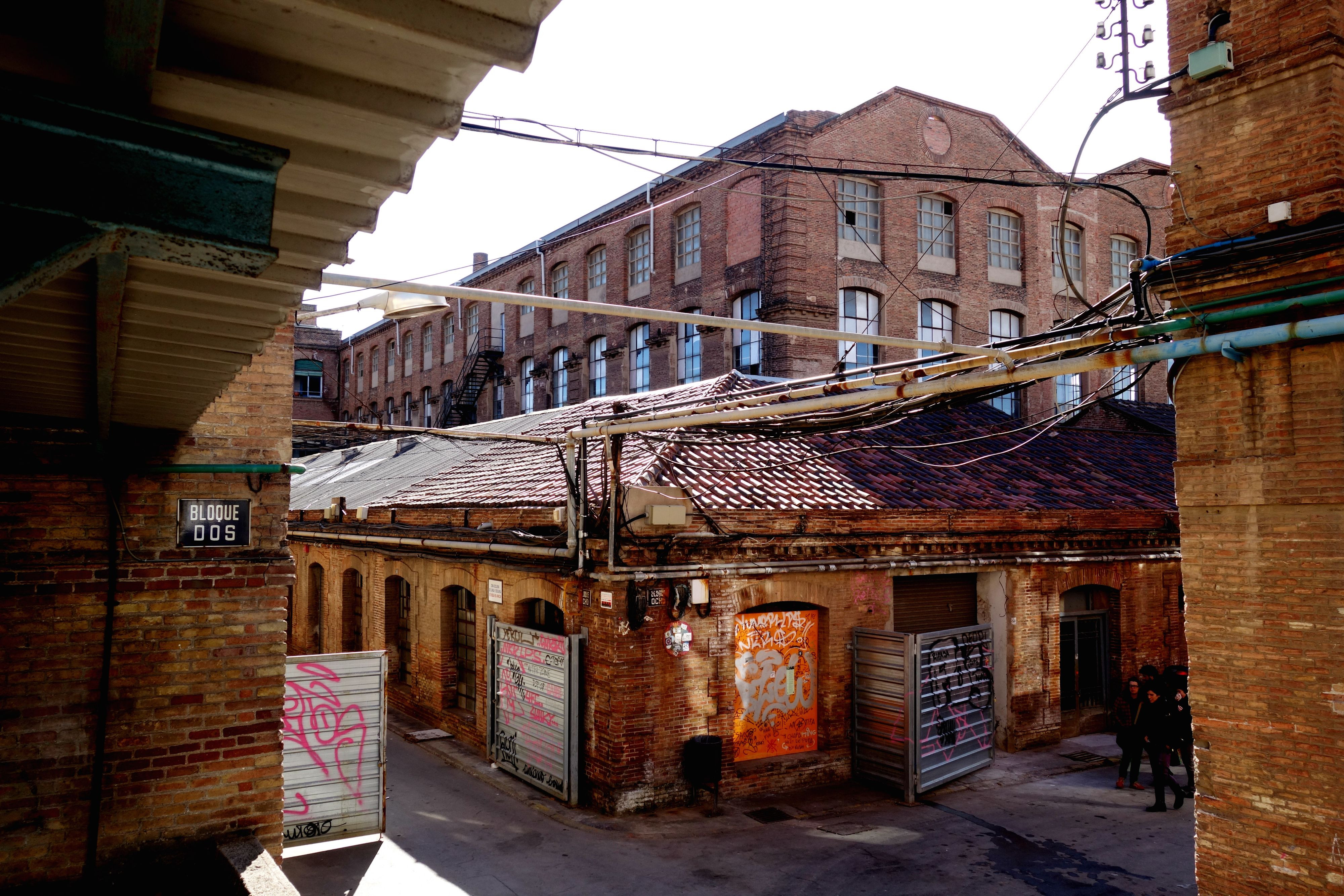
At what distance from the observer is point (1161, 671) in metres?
17.2

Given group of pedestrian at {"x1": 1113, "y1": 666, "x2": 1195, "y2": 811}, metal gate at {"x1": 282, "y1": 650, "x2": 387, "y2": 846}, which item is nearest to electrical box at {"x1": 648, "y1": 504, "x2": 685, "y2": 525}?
metal gate at {"x1": 282, "y1": 650, "x2": 387, "y2": 846}

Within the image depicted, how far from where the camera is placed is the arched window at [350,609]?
2027 centimetres

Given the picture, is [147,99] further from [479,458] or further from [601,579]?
[479,458]

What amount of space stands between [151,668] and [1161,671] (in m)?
17.4

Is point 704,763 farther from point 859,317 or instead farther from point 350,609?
point 859,317

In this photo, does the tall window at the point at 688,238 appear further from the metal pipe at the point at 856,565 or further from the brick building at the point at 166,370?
the brick building at the point at 166,370

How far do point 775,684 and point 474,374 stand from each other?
27301mm

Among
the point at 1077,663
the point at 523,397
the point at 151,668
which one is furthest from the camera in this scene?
the point at 523,397

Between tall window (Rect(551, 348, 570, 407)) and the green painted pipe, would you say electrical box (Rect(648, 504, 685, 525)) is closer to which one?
the green painted pipe

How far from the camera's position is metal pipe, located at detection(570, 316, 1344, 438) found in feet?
21.1

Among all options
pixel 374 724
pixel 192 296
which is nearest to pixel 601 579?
pixel 374 724

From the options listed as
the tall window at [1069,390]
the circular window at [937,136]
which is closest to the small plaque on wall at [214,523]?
the circular window at [937,136]

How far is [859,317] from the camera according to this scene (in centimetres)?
2462

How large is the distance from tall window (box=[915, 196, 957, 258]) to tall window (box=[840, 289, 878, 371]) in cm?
244
